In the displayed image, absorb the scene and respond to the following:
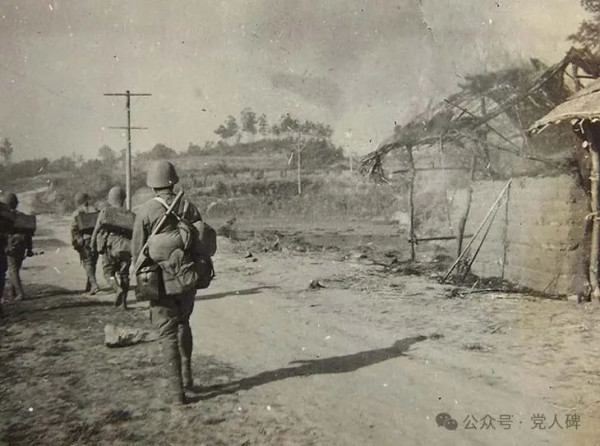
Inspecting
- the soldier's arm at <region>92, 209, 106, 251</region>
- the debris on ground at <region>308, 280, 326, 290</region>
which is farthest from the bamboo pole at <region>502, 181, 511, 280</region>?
the soldier's arm at <region>92, 209, 106, 251</region>

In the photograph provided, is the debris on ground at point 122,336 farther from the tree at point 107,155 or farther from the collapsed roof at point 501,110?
the collapsed roof at point 501,110

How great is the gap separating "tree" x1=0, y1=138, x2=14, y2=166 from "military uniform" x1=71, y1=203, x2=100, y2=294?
111cm

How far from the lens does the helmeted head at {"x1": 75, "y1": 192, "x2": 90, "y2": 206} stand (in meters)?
3.97

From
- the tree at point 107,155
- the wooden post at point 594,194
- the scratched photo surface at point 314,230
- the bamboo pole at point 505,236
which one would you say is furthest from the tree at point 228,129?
the bamboo pole at point 505,236

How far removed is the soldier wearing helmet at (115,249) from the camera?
166 inches

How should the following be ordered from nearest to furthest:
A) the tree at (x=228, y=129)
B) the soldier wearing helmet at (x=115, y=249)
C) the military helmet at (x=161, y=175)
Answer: the military helmet at (x=161, y=175), the tree at (x=228, y=129), the soldier wearing helmet at (x=115, y=249)

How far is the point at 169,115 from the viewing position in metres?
3.46

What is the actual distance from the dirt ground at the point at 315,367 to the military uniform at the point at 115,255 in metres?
0.20

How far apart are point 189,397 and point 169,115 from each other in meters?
1.81

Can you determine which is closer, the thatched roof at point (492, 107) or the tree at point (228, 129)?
the tree at point (228, 129)

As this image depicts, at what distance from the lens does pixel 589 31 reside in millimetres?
4121

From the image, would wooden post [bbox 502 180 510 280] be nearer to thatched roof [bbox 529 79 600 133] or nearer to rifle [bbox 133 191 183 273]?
thatched roof [bbox 529 79 600 133]

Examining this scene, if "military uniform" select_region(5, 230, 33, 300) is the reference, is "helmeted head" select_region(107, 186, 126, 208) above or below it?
above

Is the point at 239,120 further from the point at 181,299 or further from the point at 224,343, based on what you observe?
the point at 224,343
